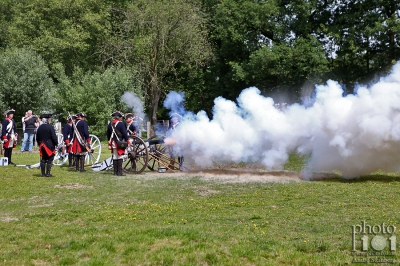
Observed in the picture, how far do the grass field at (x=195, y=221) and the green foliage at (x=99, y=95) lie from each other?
62.1 feet

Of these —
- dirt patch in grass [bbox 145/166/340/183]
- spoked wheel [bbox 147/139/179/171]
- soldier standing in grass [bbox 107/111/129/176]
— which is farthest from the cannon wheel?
dirt patch in grass [bbox 145/166/340/183]

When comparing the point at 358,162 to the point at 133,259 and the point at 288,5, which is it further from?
the point at 288,5

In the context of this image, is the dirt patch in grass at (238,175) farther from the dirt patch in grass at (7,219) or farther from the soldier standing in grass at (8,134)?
the soldier standing in grass at (8,134)

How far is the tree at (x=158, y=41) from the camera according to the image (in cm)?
3303

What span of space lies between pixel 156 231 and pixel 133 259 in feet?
3.51

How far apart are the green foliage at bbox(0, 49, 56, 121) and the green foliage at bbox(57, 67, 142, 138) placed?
285 centimetres

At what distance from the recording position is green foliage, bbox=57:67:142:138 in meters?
31.7

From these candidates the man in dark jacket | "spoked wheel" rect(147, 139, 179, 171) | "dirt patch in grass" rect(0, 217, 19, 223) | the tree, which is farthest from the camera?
the tree

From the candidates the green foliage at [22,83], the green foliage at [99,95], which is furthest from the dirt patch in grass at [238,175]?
the green foliage at [99,95]

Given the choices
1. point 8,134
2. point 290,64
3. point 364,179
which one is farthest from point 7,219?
point 290,64

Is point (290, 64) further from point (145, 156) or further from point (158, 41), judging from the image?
point (145, 156)

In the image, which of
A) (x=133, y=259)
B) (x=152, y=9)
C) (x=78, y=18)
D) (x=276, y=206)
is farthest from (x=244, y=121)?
(x=78, y=18)

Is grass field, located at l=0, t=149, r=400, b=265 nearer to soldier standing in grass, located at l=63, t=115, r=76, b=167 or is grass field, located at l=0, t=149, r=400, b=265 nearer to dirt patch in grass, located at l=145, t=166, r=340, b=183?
dirt patch in grass, located at l=145, t=166, r=340, b=183

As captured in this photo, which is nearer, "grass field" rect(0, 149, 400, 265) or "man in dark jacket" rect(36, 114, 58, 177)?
"grass field" rect(0, 149, 400, 265)
